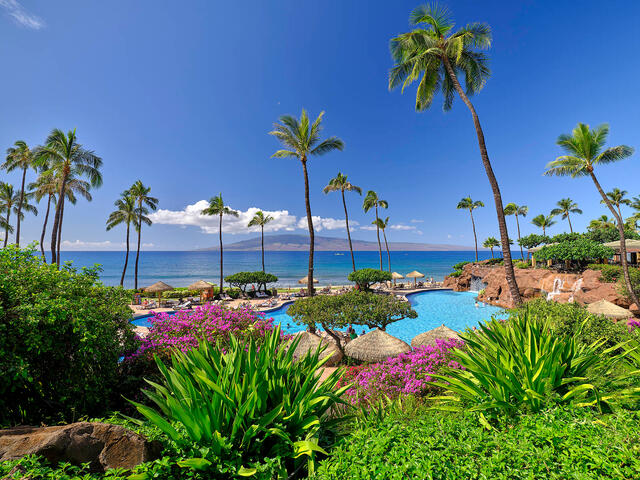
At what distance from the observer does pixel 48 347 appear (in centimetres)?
340

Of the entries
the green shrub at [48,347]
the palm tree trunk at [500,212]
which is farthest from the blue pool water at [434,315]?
the green shrub at [48,347]

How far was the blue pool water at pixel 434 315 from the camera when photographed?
16625mm

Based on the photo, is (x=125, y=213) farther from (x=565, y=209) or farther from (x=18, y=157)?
(x=565, y=209)

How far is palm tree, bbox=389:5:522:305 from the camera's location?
10266 millimetres

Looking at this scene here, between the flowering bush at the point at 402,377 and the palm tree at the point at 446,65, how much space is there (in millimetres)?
6366

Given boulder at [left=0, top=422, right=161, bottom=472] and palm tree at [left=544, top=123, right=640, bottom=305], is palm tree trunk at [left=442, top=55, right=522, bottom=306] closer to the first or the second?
palm tree at [left=544, top=123, right=640, bottom=305]

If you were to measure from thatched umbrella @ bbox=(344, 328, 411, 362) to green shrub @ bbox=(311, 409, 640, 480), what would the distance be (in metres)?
6.35

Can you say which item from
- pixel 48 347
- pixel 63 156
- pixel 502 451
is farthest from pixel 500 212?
pixel 63 156

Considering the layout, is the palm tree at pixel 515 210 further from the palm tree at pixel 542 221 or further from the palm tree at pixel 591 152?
the palm tree at pixel 591 152

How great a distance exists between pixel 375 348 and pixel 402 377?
3755 mm

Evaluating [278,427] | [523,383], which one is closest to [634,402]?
[523,383]

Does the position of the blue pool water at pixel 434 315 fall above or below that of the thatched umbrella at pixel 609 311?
below

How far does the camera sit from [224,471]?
205cm

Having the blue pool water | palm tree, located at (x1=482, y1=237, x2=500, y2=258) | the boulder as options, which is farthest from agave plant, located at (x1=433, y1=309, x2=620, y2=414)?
palm tree, located at (x1=482, y1=237, x2=500, y2=258)
